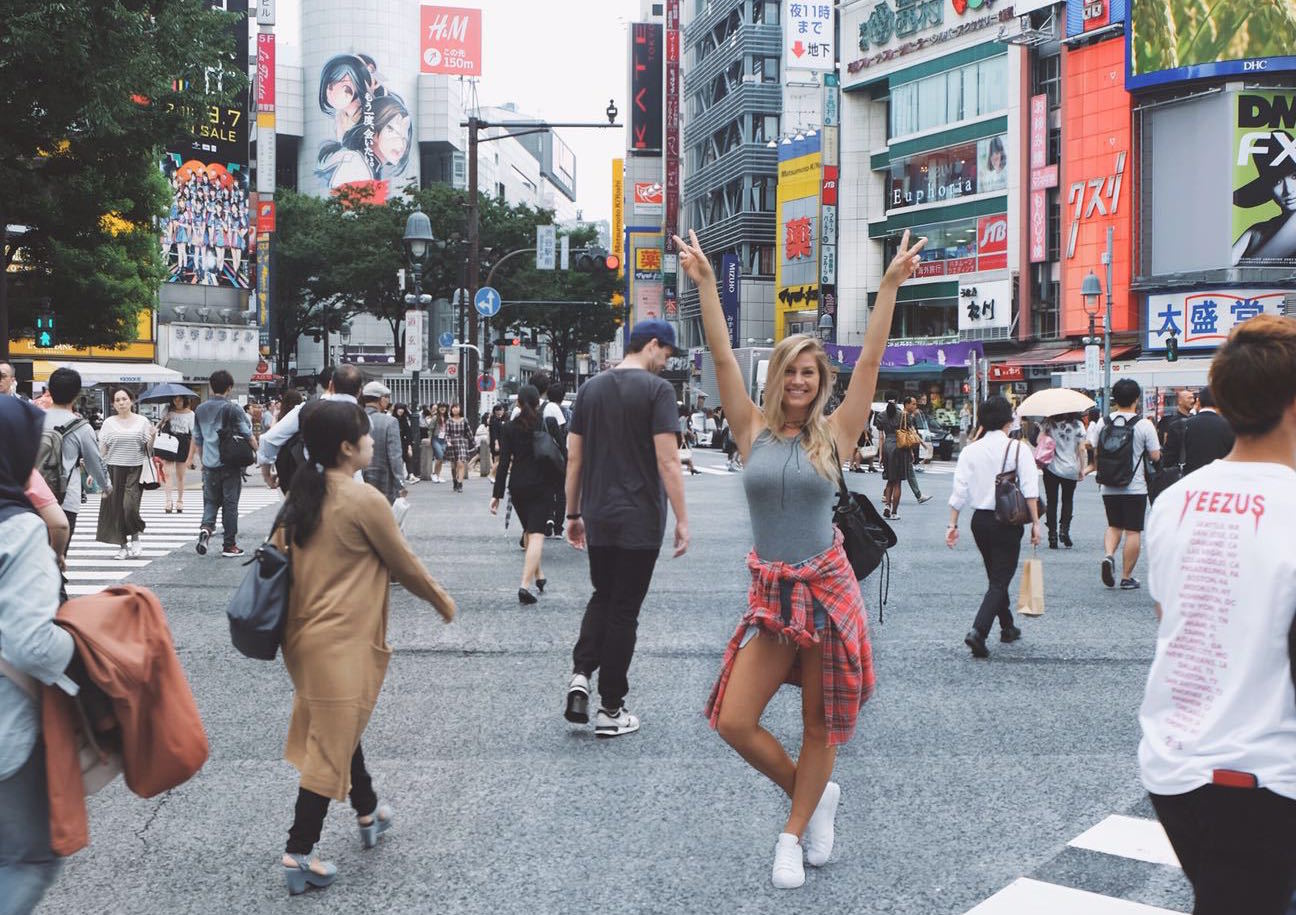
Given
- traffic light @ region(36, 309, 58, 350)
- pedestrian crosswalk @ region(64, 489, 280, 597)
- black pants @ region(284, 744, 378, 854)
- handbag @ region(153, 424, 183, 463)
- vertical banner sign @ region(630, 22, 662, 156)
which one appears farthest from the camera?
vertical banner sign @ region(630, 22, 662, 156)

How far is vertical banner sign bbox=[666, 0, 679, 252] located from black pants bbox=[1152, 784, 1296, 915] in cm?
7860

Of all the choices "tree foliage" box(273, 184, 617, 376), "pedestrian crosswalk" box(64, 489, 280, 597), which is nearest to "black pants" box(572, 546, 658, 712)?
"pedestrian crosswalk" box(64, 489, 280, 597)

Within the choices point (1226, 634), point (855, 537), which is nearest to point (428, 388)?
point (855, 537)

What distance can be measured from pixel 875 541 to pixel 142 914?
8.38 ft

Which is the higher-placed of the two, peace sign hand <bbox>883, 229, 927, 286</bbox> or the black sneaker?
peace sign hand <bbox>883, 229, 927, 286</bbox>

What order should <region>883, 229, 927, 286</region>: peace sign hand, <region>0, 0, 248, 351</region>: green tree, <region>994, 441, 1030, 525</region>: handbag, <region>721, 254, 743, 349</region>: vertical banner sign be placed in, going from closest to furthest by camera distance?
<region>883, 229, 927, 286</region>: peace sign hand → <region>994, 441, 1030, 525</region>: handbag → <region>0, 0, 248, 351</region>: green tree → <region>721, 254, 743, 349</region>: vertical banner sign

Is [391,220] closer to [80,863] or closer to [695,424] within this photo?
[695,424]

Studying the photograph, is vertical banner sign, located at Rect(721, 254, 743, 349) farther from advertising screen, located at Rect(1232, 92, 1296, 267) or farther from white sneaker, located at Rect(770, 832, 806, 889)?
white sneaker, located at Rect(770, 832, 806, 889)

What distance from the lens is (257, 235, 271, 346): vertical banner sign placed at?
66.3 metres

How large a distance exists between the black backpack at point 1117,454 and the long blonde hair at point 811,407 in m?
7.58

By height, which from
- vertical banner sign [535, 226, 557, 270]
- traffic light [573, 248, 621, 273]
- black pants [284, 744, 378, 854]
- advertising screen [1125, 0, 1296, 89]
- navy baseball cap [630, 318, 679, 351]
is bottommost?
black pants [284, 744, 378, 854]

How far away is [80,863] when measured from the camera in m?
4.49

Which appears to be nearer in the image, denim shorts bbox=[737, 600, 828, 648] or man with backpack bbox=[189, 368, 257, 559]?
denim shorts bbox=[737, 600, 828, 648]

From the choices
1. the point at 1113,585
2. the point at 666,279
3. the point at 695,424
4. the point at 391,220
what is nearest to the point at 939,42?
the point at 695,424
